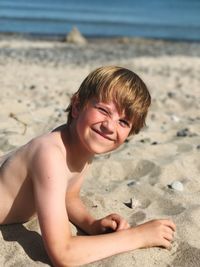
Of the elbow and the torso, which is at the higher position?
the torso

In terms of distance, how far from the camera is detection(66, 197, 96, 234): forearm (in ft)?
10.0

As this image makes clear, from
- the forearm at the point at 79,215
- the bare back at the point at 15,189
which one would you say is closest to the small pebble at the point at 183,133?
the forearm at the point at 79,215

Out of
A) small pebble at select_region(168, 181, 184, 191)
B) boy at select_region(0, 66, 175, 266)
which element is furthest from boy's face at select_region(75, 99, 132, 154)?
small pebble at select_region(168, 181, 184, 191)

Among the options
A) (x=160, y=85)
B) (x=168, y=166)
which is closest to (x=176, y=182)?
(x=168, y=166)

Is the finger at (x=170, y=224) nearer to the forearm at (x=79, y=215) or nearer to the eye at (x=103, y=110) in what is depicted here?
the forearm at (x=79, y=215)

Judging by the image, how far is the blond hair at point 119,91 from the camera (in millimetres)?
2666

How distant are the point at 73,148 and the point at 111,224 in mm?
503

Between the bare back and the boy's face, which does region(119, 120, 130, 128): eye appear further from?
the bare back

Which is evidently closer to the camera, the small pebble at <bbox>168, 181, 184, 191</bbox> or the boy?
the boy

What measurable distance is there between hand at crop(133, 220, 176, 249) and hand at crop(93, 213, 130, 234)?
0.31 feet

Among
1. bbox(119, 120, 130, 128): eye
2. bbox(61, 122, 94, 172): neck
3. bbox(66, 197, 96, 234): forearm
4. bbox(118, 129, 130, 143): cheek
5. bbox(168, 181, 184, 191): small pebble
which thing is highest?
bbox(119, 120, 130, 128): eye

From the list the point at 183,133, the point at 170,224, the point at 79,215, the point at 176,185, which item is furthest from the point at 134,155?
the point at 170,224

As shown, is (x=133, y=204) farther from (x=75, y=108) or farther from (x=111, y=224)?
(x=75, y=108)

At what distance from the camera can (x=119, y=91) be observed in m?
2.66
